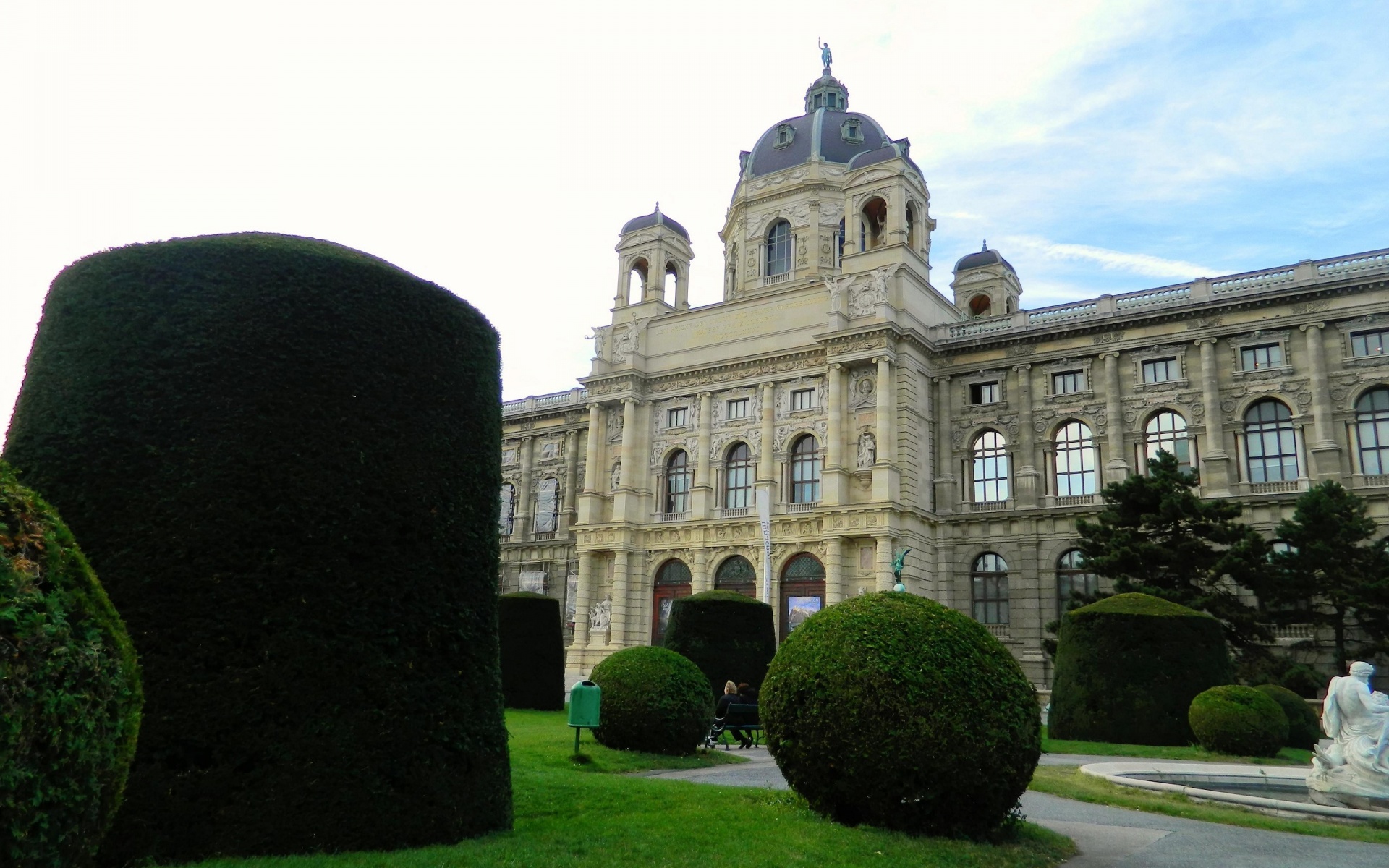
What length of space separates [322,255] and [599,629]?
A: 38416 mm

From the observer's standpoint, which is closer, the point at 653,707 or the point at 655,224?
the point at 653,707

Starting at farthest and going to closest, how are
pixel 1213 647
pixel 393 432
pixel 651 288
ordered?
pixel 651 288 < pixel 1213 647 < pixel 393 432

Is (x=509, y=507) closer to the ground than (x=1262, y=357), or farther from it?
closer to the ground

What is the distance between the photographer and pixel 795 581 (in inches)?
1619

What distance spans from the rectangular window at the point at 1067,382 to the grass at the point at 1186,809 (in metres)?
26.8

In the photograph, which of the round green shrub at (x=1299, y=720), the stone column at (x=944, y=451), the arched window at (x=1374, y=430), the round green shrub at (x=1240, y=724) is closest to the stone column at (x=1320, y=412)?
the arched window at (x=1374, y=430)

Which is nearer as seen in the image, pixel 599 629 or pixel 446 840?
pixel 446 840

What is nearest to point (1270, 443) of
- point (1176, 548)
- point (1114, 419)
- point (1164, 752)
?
point (1114, 419)

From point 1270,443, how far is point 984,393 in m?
10.7

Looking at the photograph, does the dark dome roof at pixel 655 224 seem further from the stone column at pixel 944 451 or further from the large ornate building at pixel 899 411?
the stone column at pixel 944 451

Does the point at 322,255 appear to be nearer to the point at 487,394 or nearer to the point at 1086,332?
the point at 487,394

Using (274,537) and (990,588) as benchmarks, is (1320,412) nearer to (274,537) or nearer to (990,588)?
(990,588)

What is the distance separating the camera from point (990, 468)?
134ft

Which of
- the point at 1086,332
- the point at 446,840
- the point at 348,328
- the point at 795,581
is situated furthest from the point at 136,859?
the point at 1086,332
